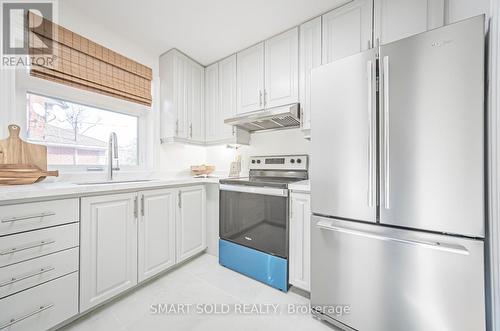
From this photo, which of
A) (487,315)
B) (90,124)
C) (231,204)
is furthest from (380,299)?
(90,124)

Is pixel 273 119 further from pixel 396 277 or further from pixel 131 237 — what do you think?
pixel 131 237

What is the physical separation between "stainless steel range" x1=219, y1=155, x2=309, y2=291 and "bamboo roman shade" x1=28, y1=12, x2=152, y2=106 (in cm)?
137

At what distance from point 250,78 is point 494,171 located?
1957 millimetres

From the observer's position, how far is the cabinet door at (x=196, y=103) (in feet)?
7.80

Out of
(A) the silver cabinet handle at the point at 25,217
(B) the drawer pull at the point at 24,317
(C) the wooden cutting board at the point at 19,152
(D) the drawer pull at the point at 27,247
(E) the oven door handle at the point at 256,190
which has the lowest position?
(B) the drawer pull at the point at 24,317

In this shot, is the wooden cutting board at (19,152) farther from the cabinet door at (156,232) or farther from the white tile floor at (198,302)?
the white tile floor at (198,302)

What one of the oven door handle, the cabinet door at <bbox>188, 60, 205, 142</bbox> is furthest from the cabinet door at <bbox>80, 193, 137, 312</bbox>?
the cabinet door at <bbox>188, 60, 205, 142</bbox>

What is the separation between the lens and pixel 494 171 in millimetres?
821

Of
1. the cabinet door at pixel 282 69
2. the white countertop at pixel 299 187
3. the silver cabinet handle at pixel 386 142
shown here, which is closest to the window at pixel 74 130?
the cabinet door at pixel 282 69

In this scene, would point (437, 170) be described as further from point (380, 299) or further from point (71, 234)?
point (71, 234)

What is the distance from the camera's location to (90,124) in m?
1.83

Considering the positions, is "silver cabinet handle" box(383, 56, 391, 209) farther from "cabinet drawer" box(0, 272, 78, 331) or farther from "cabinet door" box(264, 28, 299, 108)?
"cabinet drawer" box(0, 272, 78, 331)

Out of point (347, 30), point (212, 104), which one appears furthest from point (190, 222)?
point (347, 30)

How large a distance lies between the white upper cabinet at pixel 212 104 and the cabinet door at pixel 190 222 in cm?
74
